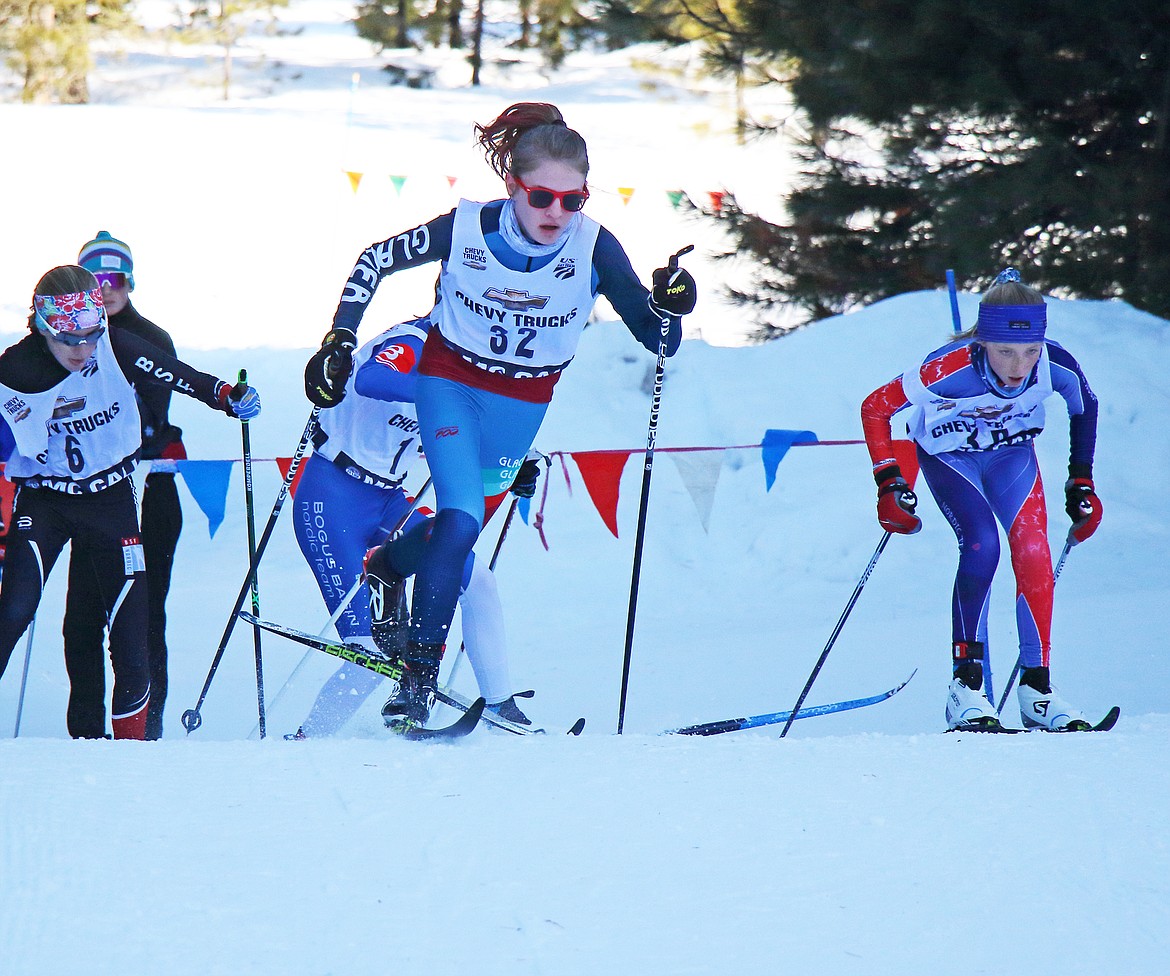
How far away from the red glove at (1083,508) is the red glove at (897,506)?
1.94ft

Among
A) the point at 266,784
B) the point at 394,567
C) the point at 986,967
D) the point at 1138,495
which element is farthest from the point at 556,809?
the point at 1138,495

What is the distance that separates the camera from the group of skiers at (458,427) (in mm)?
3475

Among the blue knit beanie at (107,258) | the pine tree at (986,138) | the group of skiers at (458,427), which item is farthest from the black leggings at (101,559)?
the pine tree at (986,138)

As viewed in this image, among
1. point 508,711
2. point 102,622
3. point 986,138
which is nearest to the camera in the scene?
point 508,711

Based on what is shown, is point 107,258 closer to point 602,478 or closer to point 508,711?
point 602,478

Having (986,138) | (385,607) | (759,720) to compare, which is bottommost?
(759,720)

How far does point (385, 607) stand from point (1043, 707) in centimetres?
216

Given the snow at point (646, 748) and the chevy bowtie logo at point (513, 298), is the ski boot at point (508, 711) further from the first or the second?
the chevy bowtie logo at point (513, 298)

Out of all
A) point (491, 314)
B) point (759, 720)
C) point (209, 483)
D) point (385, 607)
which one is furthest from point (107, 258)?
point (759, 720)

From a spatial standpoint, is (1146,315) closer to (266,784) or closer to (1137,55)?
(1137,55)

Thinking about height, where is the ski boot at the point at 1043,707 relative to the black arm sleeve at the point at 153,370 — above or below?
below

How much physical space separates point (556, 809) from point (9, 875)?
108cm

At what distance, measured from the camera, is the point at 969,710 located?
407 cm

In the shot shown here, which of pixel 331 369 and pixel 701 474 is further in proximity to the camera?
pixel 701 474
